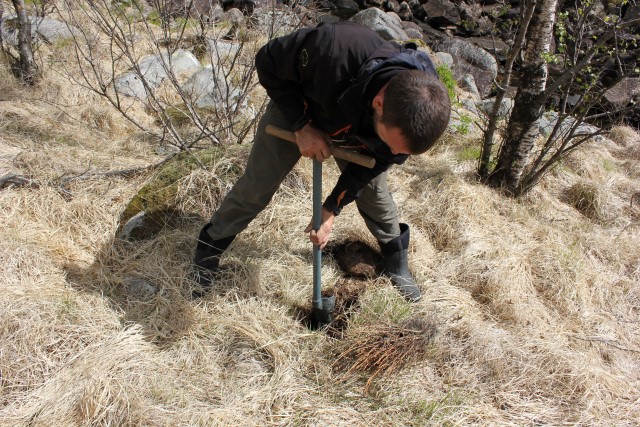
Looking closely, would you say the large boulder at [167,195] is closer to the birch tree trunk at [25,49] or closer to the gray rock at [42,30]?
the birch tree trunk at [25,49]

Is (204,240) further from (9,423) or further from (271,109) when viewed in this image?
(9,423)

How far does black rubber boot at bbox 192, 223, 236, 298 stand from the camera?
3.07 metres

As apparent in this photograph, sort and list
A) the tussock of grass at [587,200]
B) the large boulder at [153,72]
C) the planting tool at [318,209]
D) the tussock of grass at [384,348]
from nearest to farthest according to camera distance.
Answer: the planting tool at [318,209]
the tussock of grass at [384,348]
the tussock of grass at [587,200]
the large boulder at [153,72]

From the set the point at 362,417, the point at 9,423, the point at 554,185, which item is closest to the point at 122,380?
the point at 9,423

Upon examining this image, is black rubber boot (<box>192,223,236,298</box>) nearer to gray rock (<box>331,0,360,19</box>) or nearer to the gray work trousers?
the gray work trousers

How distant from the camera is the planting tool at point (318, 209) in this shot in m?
2.31

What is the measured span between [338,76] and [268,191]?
3.08 feet

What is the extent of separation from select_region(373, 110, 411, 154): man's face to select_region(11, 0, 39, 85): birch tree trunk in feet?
17.5

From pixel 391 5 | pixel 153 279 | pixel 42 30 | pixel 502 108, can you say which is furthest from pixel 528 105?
pixel 391 5

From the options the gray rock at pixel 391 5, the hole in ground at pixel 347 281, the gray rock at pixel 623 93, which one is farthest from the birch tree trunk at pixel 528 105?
the gray rock at pixel 391 5

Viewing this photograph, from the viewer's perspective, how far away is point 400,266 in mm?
3273

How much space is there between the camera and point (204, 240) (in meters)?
3.08

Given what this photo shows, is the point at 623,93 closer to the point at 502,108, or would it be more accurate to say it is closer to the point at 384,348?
the point at 502,108

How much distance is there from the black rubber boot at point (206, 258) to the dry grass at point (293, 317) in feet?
0.28
